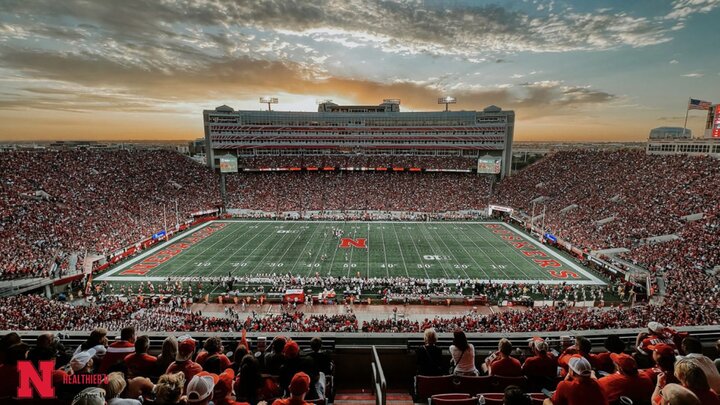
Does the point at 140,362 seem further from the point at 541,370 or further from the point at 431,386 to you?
the point at 541,370

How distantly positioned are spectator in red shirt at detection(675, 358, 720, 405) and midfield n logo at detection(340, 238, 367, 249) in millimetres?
28378

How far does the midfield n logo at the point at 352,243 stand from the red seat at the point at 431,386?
87.6 feet

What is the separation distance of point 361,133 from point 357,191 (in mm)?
16753

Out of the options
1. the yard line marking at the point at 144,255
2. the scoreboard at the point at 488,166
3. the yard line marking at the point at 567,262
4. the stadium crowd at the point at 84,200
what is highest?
the scoreboard at the point at 488,166

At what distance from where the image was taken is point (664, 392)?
2648mm

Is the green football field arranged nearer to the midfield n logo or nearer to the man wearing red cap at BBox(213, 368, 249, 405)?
the midfield n logo

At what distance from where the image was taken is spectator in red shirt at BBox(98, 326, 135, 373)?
4.52 metres

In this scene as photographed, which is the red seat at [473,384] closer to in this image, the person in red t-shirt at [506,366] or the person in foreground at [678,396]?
the person in red t-shirt at [506,366]

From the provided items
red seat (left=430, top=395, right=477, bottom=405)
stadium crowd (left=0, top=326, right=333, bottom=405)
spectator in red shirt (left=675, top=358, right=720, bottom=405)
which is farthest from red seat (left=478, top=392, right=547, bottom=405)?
stadium crowd (left=0, top=326, right=333, bottom=405)

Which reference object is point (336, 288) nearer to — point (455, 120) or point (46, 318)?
point (46, 318)

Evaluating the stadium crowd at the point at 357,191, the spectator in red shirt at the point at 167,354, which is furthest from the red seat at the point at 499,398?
the stadium crowd at the point at 357,191

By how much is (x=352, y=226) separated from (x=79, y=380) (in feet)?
115

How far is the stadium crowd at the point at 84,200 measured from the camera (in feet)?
83.9

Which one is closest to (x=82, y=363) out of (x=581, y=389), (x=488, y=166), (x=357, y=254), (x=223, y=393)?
(x=223, y=393)
